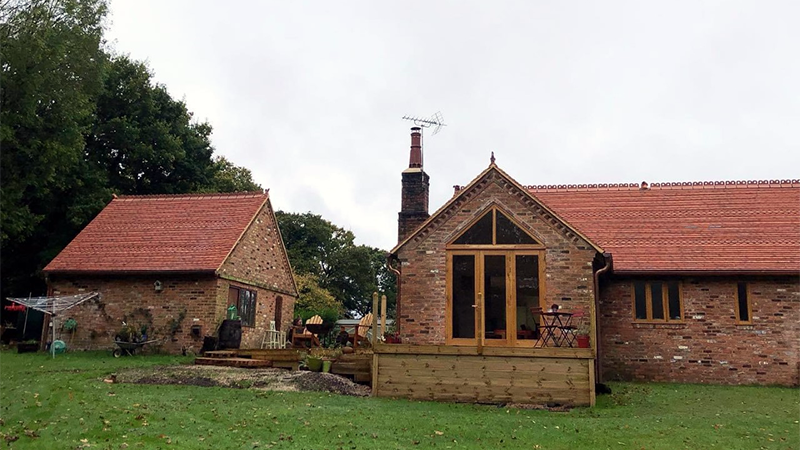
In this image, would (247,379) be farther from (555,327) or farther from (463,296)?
(555,327)

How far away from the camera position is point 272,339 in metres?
23.0

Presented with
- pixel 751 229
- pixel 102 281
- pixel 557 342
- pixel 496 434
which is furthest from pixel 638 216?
pixel 102 281

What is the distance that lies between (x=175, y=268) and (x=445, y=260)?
887cm

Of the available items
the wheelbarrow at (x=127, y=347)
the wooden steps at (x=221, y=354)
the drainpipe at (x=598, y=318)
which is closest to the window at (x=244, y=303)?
the wooden steps at (x=221, y=354)

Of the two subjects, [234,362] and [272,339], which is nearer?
[234,362]

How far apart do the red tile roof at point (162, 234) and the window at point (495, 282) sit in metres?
7.92

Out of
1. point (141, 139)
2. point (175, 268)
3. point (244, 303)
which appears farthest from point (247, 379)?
point (141, 139)

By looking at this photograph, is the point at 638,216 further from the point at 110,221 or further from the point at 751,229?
the point at 110,221

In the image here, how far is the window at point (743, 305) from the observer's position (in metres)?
16.4

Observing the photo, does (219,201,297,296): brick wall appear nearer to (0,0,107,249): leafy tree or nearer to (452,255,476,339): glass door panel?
(0,0,107,249): leafy tree

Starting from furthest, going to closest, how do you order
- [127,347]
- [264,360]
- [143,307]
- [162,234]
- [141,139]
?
[141,139], [162,234], [143,307], [127,347], [264,360]

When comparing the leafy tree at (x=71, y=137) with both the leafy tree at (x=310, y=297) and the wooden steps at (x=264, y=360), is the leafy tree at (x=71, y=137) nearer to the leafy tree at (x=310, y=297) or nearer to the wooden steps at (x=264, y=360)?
the leafy tree at (x=310, y=297)

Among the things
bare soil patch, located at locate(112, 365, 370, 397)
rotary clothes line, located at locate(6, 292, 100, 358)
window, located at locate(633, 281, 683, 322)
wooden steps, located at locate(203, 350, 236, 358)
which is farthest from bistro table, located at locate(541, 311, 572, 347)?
rotary clothes line, located at locate(6, 292, 100, 358)

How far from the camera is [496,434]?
30.3 ft
